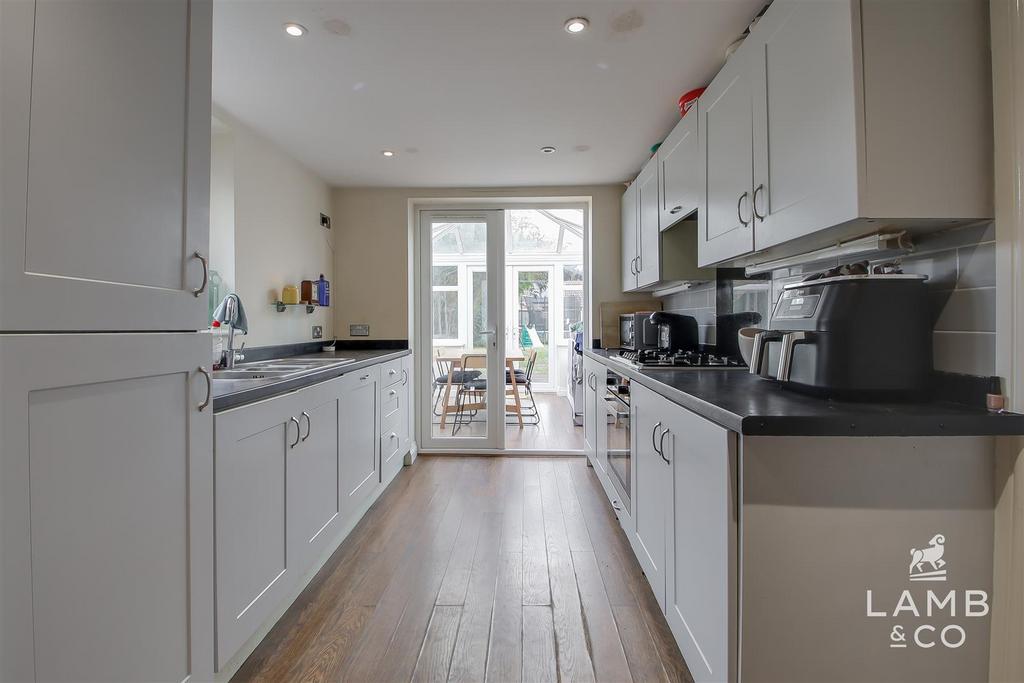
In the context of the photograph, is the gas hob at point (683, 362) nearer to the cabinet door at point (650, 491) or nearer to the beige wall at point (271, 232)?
the cabinet door at point (650, 491)

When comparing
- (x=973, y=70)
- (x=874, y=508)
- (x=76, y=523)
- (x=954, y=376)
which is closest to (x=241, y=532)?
(x=76, y=523)

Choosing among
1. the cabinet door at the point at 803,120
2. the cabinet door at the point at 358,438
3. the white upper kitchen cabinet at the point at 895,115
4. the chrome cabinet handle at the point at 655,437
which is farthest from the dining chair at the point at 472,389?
the white upper kitchen cabinet at the point at 895,115

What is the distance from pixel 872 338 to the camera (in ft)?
3.86

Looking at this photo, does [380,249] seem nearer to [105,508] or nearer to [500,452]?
[500,452]

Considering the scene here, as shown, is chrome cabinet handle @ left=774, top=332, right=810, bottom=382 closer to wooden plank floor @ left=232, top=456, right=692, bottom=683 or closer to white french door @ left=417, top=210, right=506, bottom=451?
wooden plank floor @ left=232, top=456, right=692, bottom=683

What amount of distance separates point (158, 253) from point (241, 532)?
89 centimetres

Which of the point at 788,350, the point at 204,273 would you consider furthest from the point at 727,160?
the point at 204,273

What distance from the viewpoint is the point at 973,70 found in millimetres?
1100

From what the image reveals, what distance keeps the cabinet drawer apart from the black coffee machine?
250 centimetres

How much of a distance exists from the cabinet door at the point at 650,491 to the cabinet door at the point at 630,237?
1513 mm

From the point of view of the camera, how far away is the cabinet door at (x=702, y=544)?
1.08 metres

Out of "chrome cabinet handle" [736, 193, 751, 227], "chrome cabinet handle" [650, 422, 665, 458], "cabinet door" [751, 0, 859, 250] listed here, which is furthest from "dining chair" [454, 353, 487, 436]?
"cabinet door" [751, 0, 859, 250]

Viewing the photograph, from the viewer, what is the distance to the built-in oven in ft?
7.36

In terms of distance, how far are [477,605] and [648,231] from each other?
7.62ft
